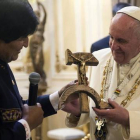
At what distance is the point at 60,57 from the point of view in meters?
6.55

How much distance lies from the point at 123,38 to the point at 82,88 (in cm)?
61

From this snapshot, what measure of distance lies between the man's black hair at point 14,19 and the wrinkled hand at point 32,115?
41 centimetres

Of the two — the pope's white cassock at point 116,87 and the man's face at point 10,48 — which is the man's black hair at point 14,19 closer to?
the man's face at point 10,48

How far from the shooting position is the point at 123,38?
250cm

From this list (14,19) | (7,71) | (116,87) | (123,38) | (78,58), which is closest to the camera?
(14,19)

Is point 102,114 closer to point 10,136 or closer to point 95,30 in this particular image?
point 10,136

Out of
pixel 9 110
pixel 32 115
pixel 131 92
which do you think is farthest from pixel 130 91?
pixel 9 110

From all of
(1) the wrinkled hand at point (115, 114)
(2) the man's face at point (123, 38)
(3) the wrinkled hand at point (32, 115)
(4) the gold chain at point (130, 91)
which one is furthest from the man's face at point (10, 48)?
(4) the gold chain at point (130, 91)

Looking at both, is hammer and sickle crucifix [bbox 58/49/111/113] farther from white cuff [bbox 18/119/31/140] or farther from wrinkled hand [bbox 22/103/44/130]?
white cuff [bbox 18/119/31/140]

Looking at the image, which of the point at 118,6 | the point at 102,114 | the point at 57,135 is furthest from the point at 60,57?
the point at 102,114

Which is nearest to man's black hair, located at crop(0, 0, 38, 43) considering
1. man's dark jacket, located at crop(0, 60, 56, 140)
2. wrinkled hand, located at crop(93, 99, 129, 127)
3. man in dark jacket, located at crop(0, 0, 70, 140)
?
man in dark jacket, located at crop(0, 0, 70, 140)

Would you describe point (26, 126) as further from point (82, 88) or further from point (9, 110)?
point (82, 88)

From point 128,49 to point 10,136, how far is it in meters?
1.10

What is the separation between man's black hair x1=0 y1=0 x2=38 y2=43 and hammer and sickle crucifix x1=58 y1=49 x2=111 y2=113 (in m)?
0.36
